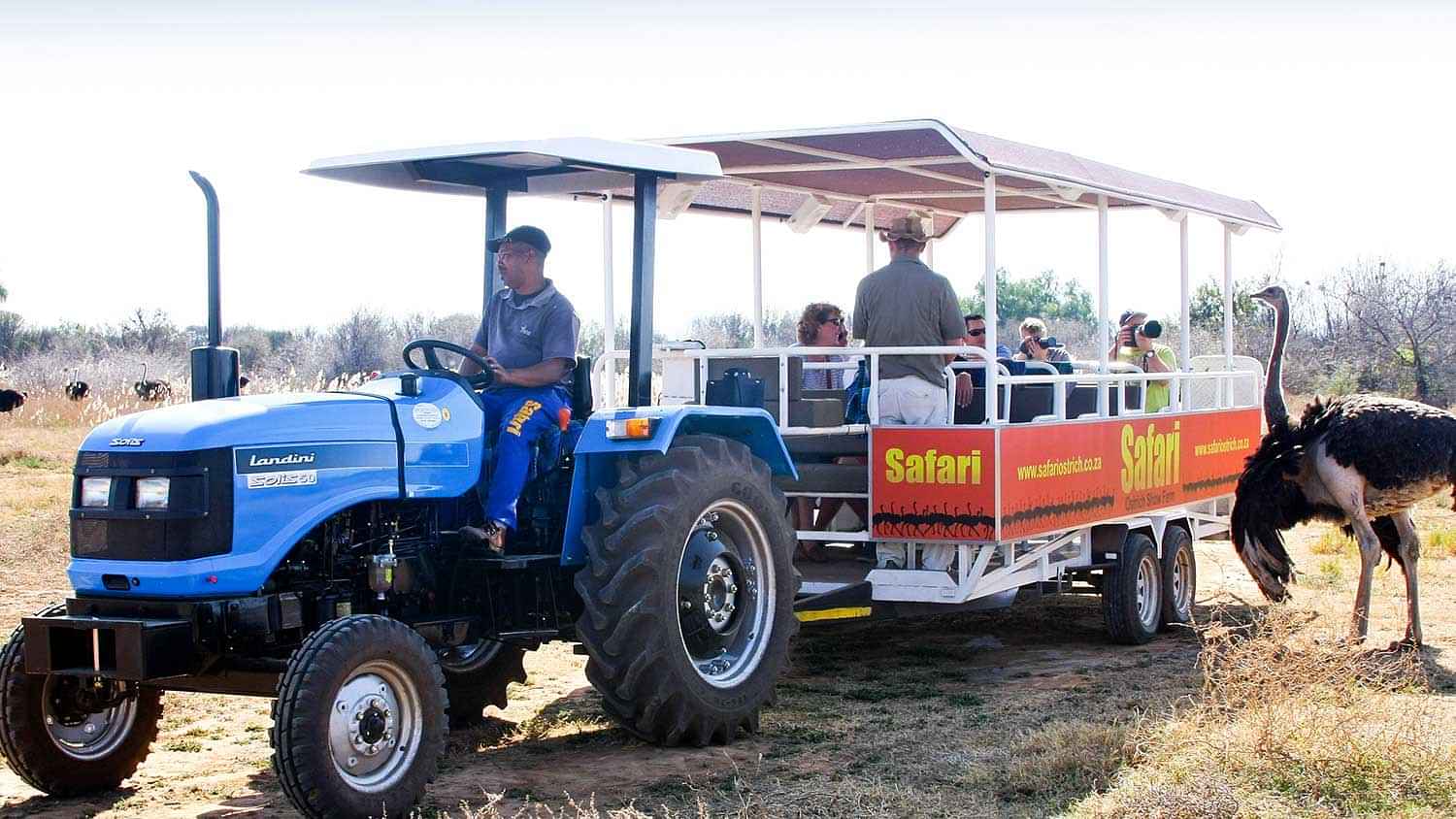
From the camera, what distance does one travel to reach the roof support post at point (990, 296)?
28.9 ft

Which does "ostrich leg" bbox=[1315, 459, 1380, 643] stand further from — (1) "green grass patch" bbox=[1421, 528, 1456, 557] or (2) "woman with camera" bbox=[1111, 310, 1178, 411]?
(1) "green grass patch" bbox=[1421, 528, 1456, 557]

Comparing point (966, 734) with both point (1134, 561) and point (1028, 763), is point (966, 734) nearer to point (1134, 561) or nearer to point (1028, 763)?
point (1028, 763)

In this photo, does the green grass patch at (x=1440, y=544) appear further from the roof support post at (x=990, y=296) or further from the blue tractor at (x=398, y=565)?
the blue tractor at (x=398, y=565)

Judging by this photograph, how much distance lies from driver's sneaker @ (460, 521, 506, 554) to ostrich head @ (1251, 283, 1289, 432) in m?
5.79

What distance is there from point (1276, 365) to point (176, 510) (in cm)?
777

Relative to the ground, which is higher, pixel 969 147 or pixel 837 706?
pixel 969 147

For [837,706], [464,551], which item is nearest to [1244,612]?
[837,706]

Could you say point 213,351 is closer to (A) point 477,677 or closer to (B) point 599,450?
(B) point 599,450

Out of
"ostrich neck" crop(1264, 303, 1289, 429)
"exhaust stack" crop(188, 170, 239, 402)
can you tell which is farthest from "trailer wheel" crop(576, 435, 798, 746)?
"ostrich neck" crop(1264, 303, 1289, 429)

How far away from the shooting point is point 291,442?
19.7 ft

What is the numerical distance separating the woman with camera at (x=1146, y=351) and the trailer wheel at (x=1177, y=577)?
1079 millimetres

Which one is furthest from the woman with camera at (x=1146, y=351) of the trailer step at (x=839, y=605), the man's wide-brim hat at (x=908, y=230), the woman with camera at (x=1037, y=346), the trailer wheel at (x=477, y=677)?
the trailer wheel at (x=477, y=677)

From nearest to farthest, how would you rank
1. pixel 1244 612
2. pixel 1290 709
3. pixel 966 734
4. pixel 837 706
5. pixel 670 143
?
pixel 1290 709 → pixel 966 734 → pixel 837 706 → pixel 670 143 → pixel 1244 612

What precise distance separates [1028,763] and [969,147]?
3294 mm
